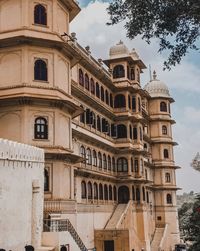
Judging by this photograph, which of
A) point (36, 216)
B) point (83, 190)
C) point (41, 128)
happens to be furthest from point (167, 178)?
point (36, 216)

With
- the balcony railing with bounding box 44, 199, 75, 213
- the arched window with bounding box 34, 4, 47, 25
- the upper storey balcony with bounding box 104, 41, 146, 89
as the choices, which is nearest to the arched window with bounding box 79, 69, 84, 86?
the upper storey balcony with bounding box 104, 41, 146, 89

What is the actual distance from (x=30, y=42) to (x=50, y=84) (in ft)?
8.30

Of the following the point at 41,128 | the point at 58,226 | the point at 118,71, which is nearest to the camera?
the point at 58,226

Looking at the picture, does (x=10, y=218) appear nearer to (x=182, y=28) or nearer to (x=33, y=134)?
(x=33, y=134)

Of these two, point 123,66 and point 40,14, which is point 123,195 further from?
point 40,14

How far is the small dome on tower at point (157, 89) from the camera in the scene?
58.0 meters

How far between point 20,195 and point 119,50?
95.4 ft

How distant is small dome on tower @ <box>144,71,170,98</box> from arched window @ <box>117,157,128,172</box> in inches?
639

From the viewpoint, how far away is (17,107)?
24812 mm

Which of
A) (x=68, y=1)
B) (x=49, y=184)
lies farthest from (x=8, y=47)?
(x=49, y=184)

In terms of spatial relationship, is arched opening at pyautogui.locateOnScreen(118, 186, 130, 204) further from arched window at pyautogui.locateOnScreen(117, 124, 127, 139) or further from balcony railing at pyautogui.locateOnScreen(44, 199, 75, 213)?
balcony railing at pyautogui.locateOnScreen(44, 199, 75, 213)

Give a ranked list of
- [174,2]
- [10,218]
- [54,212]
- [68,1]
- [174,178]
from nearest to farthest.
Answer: [174,2] < [10,218] < [54,212] < [68,1] < [174,178]

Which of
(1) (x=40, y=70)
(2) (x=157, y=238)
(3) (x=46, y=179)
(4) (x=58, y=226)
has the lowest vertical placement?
(2) (x=157, y=238)

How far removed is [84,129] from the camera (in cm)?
3550
